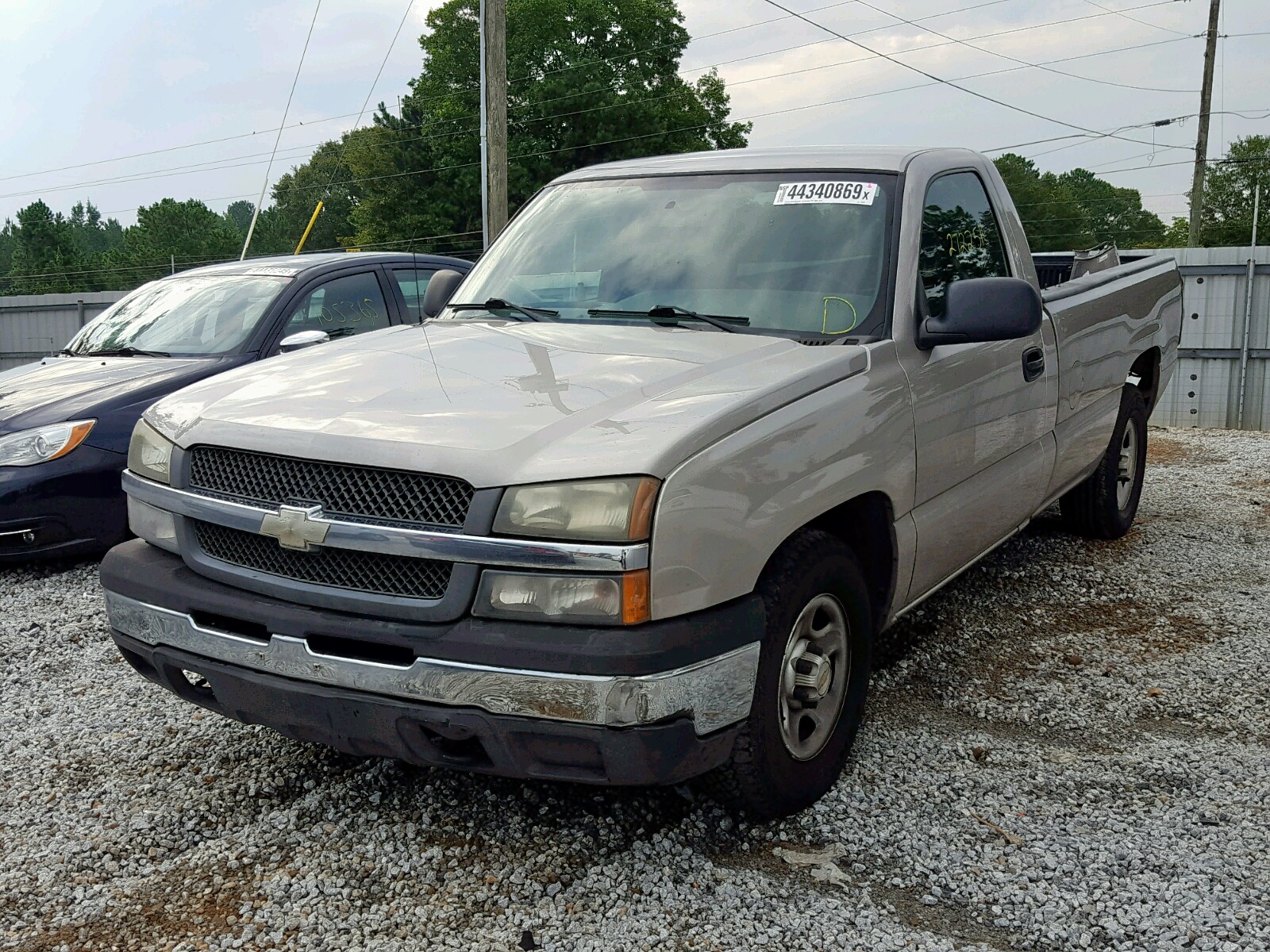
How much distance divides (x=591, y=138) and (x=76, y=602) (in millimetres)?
49464

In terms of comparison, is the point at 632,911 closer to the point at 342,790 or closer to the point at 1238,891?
the point at 342,790

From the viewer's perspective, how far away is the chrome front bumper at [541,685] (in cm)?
256

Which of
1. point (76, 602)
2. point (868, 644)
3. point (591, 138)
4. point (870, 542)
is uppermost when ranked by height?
point (591, 138)

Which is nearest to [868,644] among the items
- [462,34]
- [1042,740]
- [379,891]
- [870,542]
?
[870,542]

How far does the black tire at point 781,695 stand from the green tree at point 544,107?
161 ft

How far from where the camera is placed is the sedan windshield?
23.0 ft

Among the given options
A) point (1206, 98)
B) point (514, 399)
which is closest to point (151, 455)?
point (514, 399)

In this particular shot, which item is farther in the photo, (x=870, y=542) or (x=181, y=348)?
(x=181, y=348)

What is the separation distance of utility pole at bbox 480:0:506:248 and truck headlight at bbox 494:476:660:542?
12.6m

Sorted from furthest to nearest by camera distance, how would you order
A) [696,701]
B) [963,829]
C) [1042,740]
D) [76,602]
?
[76,602] < [1042,740] < [963,829] < [696,701]

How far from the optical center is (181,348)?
23.0 ft

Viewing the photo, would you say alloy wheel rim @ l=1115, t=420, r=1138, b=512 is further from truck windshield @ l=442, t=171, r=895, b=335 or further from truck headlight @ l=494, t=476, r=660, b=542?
truck headlight @ l=494, t=476, r=660, b=542

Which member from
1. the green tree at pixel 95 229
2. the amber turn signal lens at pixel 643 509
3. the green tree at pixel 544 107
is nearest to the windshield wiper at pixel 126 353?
the amber turn signal lens at pixel 643 509

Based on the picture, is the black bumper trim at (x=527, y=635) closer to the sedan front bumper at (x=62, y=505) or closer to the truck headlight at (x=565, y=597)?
the truck headlight at (x=565, y=597)
